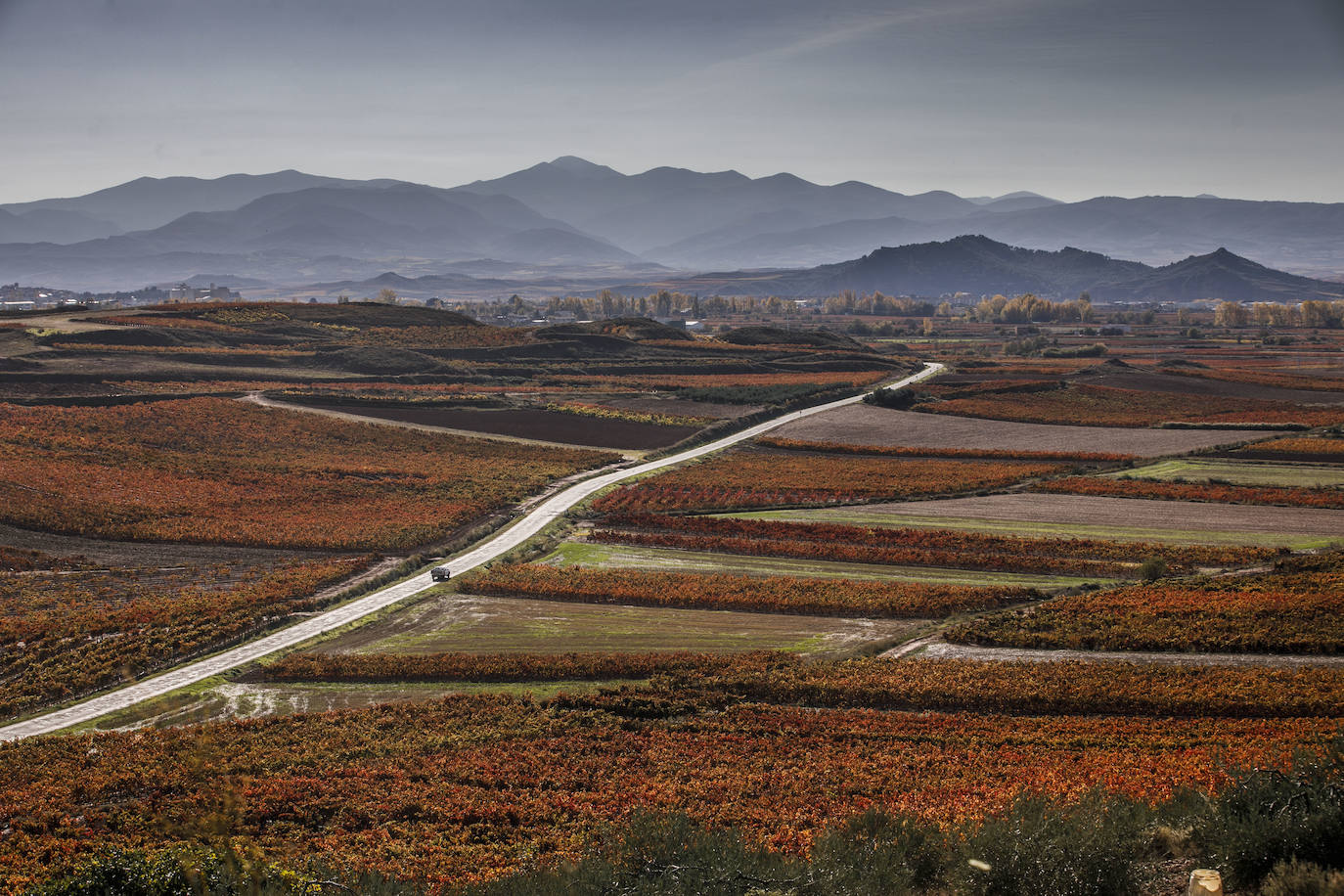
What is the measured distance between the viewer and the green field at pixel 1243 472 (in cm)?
5697

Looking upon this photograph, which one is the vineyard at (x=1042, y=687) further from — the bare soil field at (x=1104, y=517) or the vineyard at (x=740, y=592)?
the bare soil field at (x=1104, y=517)

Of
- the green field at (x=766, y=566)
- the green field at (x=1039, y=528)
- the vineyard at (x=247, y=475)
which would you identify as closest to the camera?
the green field at (x=766, y=566)

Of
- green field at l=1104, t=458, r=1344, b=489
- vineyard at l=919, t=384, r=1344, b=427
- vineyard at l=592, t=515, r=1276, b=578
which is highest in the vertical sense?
vineyard at l=919, t=384, r=1344, b=427

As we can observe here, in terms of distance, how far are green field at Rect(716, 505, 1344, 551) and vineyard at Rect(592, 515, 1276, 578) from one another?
56.0 inches

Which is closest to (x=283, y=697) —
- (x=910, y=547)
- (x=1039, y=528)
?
(x=910, y=547)

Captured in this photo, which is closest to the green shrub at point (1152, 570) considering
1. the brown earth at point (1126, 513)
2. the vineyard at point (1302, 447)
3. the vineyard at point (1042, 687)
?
the brown earth at point (1126, 513)

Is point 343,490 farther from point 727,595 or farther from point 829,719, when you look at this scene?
point 829,719

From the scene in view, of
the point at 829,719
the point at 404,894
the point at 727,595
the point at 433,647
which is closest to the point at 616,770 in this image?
the point at 829,719

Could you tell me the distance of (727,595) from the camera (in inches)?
1510

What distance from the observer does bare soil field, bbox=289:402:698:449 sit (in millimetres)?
78188

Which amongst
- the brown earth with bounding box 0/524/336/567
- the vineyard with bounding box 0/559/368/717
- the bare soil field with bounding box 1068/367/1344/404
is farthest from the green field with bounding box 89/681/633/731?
the bare soil field with bounding box 1068/367/1344/404

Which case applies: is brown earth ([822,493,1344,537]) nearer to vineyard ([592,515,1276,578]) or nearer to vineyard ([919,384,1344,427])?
vineyard ([592,515,1276,578])

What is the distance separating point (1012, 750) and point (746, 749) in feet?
22.2

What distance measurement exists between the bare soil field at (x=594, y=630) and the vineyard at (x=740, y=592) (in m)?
0.69
